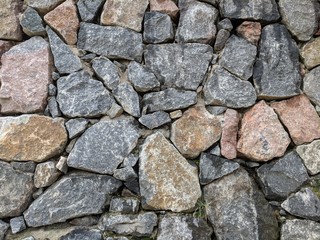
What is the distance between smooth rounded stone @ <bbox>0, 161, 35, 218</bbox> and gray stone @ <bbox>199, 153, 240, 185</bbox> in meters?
0.96

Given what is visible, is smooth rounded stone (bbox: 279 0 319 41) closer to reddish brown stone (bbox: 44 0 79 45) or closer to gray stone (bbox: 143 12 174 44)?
gray stone (bbox: 143 12 174 44)

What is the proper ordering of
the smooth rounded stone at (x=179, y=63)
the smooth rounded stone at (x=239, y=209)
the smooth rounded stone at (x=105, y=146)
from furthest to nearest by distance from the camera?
the smooth rounded stone at (x=179, y=63) < the smooth rounded stone at (x=105, y=146) < the smooth rounded stone at (x=239, y=209)

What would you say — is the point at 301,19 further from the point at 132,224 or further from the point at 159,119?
the point at 132,224

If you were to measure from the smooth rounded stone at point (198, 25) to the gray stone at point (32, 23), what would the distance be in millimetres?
836

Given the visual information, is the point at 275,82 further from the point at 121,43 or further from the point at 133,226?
the point at 133,226

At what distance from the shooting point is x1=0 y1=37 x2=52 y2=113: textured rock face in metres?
2.04

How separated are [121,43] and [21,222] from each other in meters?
1.16

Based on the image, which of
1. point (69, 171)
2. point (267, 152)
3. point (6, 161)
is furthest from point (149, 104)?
point (6, 161)

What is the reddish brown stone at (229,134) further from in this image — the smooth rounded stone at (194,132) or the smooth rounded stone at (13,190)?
the smooth rounded stone at (13,190)

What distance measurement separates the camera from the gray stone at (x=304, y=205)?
190 cm

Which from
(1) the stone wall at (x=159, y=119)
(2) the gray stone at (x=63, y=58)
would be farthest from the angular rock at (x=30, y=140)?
(2) the gray stone at (x=63, y=58)

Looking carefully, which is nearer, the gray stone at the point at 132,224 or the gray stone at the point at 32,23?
the gray stone at the point at 132,224

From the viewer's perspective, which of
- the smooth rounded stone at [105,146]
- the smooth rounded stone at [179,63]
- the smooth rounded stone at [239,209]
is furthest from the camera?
the smooth rounded stone at [179,63]

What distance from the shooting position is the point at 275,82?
2.05 m
